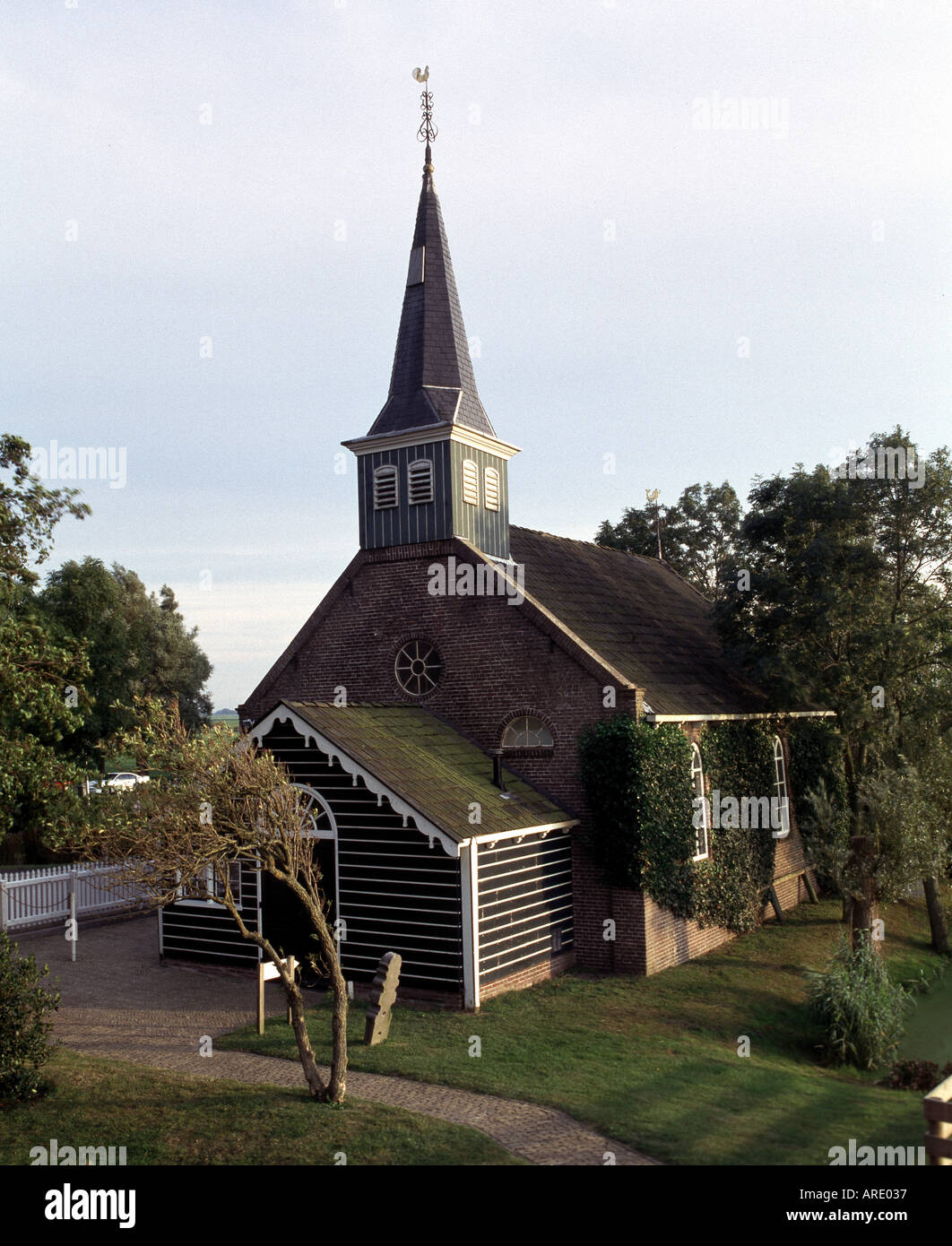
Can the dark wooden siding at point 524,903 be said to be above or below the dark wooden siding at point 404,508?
below

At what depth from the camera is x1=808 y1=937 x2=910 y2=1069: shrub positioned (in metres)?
14.5

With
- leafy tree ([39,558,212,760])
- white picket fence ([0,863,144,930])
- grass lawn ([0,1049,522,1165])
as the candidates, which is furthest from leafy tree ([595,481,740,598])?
grass lawn ([0,1049,522,1165])

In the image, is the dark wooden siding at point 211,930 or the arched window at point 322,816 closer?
the arched window at point 322,816

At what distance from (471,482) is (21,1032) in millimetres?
13690

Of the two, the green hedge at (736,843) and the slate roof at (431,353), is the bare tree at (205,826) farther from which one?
the slate roof at (431,353)

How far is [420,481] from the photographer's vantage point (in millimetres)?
20312

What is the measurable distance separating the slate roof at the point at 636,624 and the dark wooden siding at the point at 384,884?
5.60 m

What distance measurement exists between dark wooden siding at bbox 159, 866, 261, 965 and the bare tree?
6.75 m

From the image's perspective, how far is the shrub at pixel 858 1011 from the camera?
569 inches

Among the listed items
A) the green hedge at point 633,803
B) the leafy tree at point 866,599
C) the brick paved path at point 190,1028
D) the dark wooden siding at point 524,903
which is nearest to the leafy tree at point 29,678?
the brick paved path at point 190,1028

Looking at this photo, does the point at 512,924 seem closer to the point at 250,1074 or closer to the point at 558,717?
the point at 558,717

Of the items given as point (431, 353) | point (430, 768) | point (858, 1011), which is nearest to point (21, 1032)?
point (430, 768)

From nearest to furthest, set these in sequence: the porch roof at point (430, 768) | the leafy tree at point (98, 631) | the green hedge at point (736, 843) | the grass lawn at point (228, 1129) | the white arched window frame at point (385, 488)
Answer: the grass lawn at point (228, 1129) → the porch roof at point (430, 768) → the green hedge at point (736, 843) → the white arched window frame at point (385, 488) → the leafy tree at point (98, 631)

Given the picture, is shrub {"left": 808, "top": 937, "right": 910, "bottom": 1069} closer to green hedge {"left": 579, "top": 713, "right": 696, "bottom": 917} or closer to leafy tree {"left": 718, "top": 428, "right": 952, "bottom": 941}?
green hedge {"left": 579, "top": 713, "right": 696, "bottom": 917}
